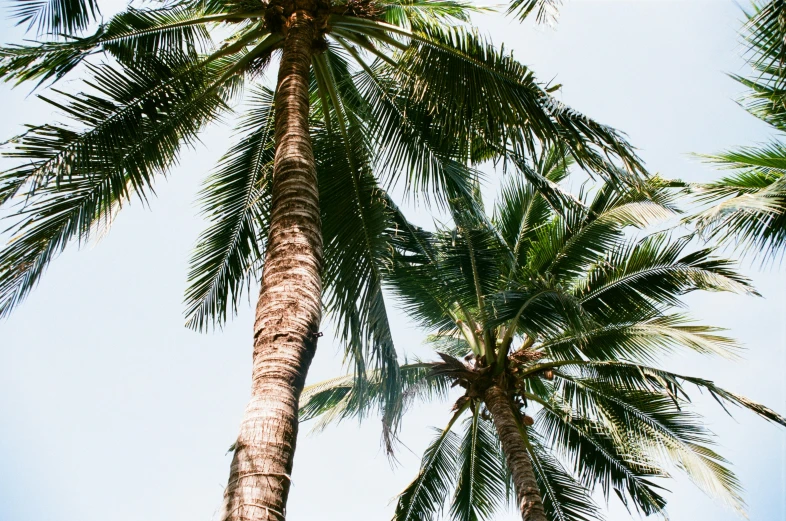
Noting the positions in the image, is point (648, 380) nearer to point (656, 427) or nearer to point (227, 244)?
point (656, 427)

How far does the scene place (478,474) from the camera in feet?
30.7

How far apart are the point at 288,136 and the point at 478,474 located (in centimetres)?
692

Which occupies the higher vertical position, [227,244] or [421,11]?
[421,11]

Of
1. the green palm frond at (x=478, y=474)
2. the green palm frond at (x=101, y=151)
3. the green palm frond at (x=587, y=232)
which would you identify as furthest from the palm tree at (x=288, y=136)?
the green palm frond at (x=478, y=474)

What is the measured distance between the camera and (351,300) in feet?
18.2

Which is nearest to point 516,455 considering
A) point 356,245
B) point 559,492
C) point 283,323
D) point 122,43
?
point 559,492

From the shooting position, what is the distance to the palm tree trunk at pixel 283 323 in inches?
105

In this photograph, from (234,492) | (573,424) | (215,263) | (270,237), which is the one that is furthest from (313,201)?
(573,424)

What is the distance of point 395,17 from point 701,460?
755 centimetres

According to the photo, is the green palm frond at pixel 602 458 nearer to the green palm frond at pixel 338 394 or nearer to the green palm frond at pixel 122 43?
the green palm frond at pixel 338 394

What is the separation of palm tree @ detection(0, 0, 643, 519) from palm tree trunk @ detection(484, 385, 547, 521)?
105 inches

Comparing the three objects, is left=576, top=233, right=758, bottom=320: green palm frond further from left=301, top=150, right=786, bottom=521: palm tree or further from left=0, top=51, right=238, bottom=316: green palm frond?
left=0, top=51, right=238, bottom=316: green palm frond

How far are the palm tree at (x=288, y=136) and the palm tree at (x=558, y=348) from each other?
3.84ft

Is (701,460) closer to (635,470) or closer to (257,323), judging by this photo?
(635,470)
